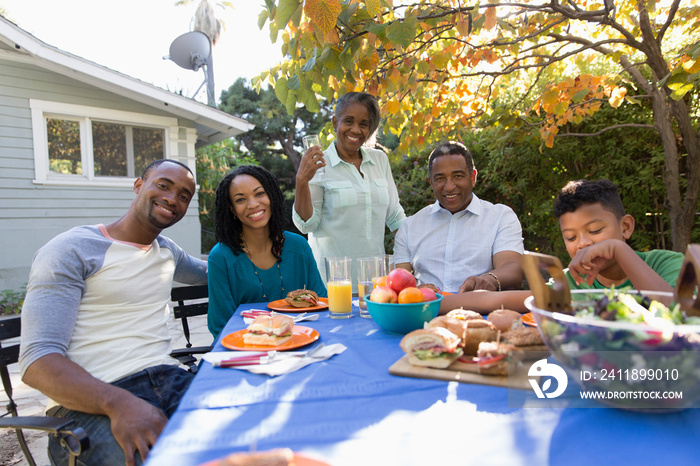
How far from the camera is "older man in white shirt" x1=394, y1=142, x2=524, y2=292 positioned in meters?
2.76

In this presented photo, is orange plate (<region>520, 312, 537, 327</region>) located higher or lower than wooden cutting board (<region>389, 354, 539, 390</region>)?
higher

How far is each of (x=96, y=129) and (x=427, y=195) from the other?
6.90 m

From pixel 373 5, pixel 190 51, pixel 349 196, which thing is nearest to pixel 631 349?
pixel 373 5

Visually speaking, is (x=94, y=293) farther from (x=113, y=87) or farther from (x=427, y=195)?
(x=113, y=87)

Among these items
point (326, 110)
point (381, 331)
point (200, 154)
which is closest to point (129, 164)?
point (200, 154)

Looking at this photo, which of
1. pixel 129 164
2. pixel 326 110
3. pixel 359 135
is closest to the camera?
pixel 359 135

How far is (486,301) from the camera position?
1907 mm

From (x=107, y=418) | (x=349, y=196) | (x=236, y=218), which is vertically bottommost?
(x=107, y=418)

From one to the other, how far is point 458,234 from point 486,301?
982mm

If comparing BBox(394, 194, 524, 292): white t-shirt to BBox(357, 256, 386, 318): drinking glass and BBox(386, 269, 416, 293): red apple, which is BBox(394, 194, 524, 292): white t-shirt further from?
BBox(386, 269, 416, 293): red apple

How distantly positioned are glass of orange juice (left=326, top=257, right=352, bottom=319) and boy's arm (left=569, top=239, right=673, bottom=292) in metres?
0.95

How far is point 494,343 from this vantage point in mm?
1165

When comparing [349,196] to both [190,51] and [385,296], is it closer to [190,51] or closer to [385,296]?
[385,296]

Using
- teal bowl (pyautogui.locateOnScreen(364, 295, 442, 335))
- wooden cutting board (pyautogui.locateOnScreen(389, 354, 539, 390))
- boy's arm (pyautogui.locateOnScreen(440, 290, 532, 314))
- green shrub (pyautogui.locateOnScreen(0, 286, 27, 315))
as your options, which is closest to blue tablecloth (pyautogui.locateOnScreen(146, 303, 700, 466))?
wooden cutting board (pyautogui.locateOnScreen(389, 354, 539, 390))
